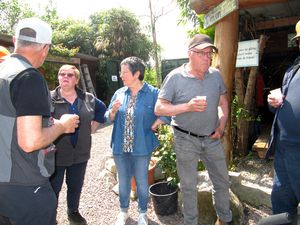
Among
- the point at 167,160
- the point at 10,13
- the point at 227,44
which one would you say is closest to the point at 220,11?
the point at 227,44

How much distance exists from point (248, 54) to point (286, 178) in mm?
2166

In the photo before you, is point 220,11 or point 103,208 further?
point 103,208

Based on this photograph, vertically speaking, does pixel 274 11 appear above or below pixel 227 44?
above

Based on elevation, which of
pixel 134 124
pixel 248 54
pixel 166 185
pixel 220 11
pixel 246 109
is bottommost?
pixel 166 185

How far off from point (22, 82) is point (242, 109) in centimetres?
418

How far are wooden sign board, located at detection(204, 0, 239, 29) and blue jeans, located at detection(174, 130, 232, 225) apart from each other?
1455mm

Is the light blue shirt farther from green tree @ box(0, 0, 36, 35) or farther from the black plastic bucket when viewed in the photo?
green tree @ box(0, 0, 36, 35)

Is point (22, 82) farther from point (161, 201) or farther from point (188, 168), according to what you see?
point (161, 201)

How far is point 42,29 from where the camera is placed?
6.74 ft

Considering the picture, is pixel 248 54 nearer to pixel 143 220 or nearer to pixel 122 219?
pixel 143 220

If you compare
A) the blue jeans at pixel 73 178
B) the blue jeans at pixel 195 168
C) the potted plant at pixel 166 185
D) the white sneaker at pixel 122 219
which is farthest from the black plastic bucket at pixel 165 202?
the blue jeans at pixel 73 178

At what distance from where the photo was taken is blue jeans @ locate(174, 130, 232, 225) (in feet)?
10.4

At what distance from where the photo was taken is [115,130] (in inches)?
141

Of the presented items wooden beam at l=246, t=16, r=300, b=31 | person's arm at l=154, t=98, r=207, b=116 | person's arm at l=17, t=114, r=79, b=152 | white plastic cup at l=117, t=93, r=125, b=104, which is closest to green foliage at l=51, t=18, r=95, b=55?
wooden beam at l=246, t=16, r=300, b=31
